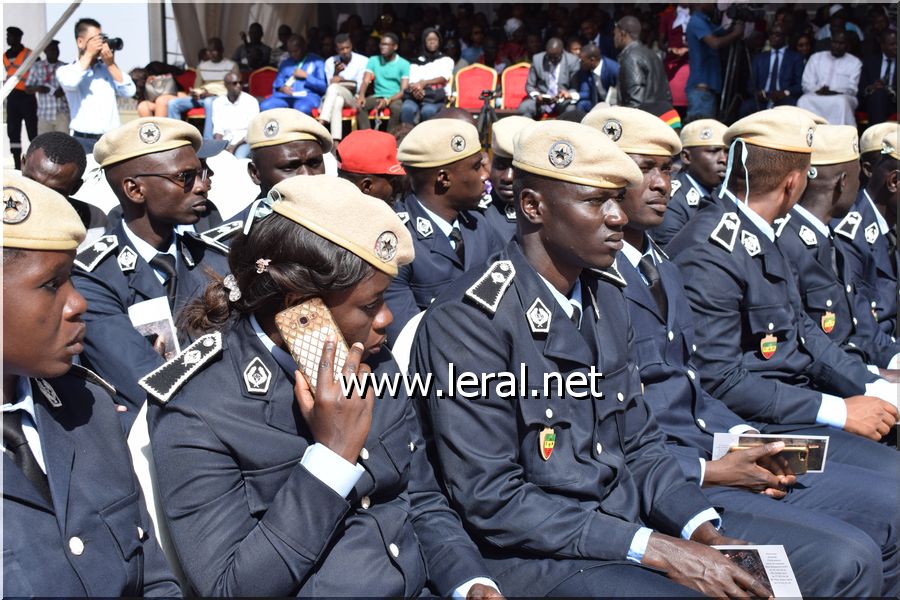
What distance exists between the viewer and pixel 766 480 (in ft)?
10.3

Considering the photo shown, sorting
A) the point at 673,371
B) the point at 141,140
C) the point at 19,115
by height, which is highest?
the point at 141,140

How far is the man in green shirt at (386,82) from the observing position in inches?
503

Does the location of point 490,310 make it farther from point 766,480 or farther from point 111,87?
point 111,87

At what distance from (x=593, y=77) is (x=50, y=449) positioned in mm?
10611

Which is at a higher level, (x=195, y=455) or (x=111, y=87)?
(x=195, y=455)

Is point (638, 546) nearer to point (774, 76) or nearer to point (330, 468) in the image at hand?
point (330, 468)

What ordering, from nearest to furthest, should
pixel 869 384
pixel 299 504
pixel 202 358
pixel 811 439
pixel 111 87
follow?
1. pixel 299 504
2. pixel 202 358
3. pixel 811 439
4. pixel 869 384
5. pixel 111 87

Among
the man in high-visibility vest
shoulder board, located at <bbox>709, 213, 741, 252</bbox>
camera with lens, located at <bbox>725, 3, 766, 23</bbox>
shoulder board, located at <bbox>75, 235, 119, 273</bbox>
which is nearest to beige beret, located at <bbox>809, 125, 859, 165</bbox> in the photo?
shoulder board, located at <bbox>709, 213, 741, 252</bbox>

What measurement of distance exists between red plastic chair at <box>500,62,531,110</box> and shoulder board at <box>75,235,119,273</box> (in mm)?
9411

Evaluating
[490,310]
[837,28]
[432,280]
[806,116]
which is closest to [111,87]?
[432,280]

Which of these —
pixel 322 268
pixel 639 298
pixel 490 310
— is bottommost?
pixel 639 298

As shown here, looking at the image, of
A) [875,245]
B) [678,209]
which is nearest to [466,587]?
[875,245]

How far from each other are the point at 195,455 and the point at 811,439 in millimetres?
2054

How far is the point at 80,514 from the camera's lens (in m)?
1.93
